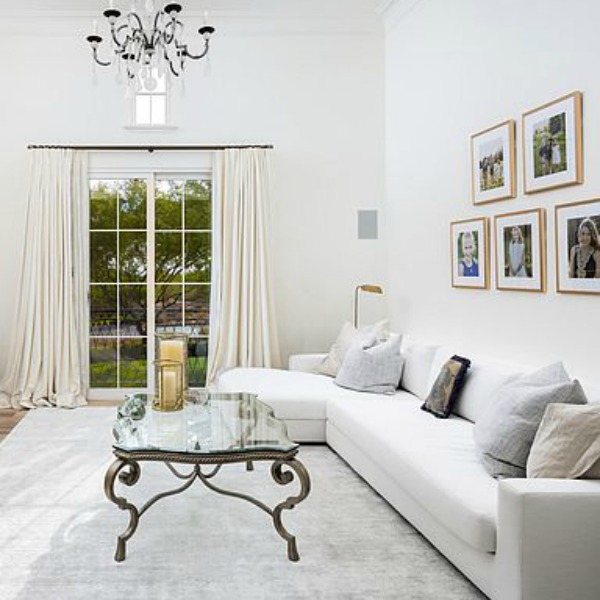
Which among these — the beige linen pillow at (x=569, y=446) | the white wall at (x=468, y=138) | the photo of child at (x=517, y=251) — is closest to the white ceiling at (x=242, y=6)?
the white wall at (x=468, y=138)

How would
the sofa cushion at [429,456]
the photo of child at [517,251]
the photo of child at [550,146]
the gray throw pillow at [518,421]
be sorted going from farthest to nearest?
the photo of child at [517,251] < the photo of child at [550,146] < the gray throw pillow at [518,421] < the sofa cushion at [429,456]

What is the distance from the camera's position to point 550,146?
3.47 m

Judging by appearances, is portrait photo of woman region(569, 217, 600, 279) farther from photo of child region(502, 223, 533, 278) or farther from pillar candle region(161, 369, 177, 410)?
pillar candle region(161, 369, 177, 410)

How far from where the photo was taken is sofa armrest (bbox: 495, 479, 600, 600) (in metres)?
2.14

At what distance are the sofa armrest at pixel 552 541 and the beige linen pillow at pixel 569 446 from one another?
128mm

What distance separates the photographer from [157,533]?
3.01 meters

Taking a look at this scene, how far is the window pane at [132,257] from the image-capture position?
248 inches

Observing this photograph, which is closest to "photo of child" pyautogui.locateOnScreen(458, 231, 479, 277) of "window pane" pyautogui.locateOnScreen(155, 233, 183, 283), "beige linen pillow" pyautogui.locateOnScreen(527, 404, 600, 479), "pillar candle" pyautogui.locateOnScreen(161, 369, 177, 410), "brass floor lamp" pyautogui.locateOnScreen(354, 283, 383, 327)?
"brass floor lamp" pyautogui.locateOnScreen(354, 283, 383, 327)

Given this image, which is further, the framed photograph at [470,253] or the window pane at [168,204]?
the window pane at [168,204]

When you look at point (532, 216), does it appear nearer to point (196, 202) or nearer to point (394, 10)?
point (394, 10)

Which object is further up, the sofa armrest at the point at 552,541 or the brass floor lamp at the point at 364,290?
the brass floor lamp at the point at 364,290

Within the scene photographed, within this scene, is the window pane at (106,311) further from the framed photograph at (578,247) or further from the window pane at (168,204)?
the framed photograph at (578,247)

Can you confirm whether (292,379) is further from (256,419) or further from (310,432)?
(256,419)

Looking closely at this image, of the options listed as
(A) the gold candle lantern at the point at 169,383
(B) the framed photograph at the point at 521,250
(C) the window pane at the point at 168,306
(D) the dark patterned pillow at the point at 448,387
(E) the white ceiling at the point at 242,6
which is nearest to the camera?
(A) the gold candle lantern at the point at 169,383
